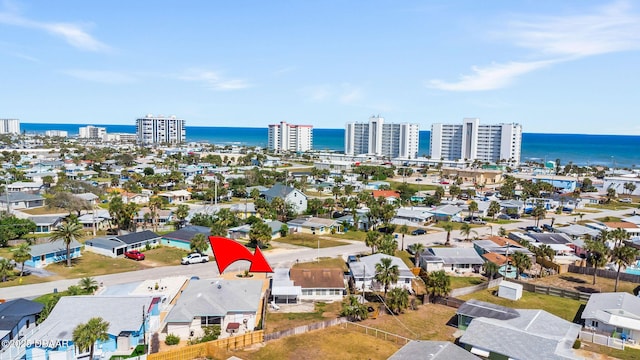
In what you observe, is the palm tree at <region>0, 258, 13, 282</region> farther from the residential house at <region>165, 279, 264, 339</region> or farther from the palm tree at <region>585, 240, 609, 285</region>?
the palm tree at <region>585, 240, 609, 285</region>

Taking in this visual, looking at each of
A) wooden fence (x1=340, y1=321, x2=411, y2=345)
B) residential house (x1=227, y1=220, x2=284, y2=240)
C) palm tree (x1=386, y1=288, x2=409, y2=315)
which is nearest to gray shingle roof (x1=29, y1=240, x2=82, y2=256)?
residential house (x1=227, y1=220, x2=284, y2=240)

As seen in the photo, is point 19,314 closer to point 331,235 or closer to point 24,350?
point 24,350

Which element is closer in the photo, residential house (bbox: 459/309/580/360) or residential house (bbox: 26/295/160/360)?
residential house (bbox: 26/295/160/360)

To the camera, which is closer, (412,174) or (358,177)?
(358,177)

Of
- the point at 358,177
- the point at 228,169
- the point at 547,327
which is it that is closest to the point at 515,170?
the point at 358,177
